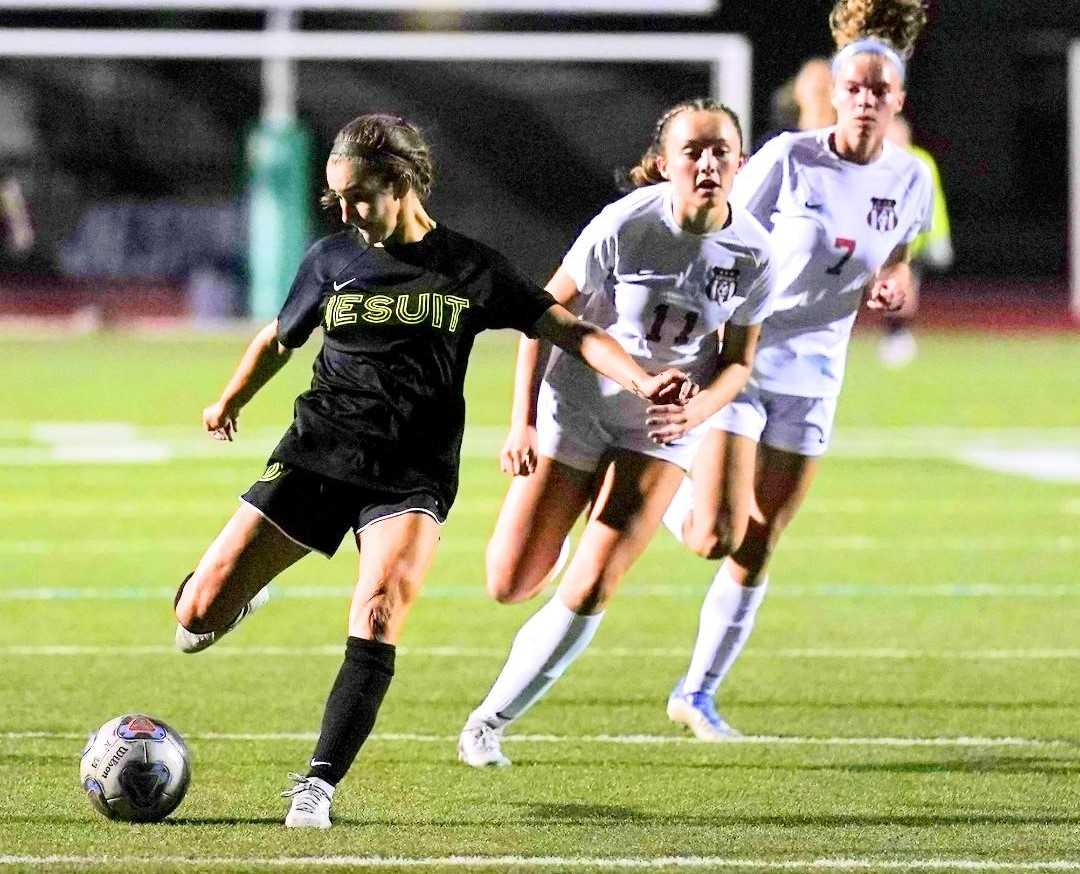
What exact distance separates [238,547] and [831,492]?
30.4ft

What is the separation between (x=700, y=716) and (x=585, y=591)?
0.91m

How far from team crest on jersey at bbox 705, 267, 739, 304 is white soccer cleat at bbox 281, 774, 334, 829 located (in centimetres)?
194

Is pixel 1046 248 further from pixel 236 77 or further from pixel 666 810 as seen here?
pixel 666 810

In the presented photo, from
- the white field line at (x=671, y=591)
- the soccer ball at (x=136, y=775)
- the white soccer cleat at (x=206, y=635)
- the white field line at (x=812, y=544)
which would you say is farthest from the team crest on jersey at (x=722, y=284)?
the white field line at (x=812, y=544)

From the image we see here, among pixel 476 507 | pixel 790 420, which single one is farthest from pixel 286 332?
pixel 476 507

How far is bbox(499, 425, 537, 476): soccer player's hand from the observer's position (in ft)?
22.1

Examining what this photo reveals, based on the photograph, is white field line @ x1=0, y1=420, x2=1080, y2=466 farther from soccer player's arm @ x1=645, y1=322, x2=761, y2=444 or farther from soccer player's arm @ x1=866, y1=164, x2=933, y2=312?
soccer player's arm @ x1=645, y1=322, x2=761, y2=444

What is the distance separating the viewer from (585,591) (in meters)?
7.07

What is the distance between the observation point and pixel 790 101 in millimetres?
10391

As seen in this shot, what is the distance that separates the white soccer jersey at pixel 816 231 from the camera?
25.4ft

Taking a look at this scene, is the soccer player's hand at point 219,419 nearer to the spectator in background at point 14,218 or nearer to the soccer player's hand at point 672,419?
the soccer player's hand at point 672,419

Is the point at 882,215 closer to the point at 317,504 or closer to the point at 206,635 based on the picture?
the point at 317,504

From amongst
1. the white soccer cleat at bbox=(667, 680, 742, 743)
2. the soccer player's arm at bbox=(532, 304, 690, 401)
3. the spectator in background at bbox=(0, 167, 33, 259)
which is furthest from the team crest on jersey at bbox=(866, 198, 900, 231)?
the spectator in background at bbox=(0, 167, 33, 259)

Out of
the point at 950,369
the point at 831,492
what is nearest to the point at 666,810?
the point at 831,492
